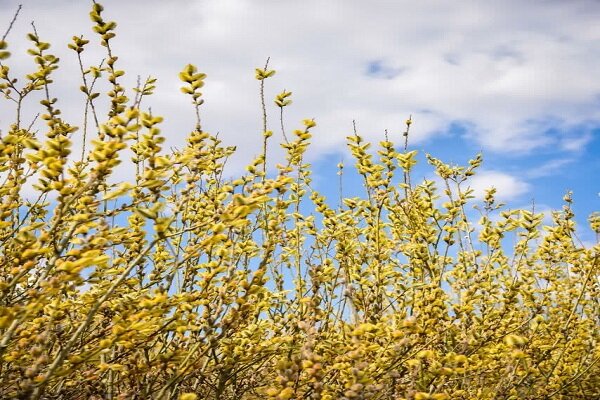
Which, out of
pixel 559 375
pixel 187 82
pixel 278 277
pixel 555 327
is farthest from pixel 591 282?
pixel 187 82

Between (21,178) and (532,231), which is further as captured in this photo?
(532,231)

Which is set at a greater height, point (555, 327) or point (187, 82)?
point (187, 82)

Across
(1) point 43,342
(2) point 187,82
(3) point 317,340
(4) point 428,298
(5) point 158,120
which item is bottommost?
(1) point 43,342

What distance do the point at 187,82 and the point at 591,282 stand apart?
3703mm

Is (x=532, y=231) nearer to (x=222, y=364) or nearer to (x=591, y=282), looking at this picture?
(x=591, y=282)

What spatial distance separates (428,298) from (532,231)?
4.34 ft

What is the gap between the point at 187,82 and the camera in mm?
2707

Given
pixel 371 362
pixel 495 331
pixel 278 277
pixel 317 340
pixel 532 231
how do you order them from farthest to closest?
pixel 278 277
pixel 532 231
pixel 495 331
pixel 317 340
pixel 371 362

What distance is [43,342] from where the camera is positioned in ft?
6.26

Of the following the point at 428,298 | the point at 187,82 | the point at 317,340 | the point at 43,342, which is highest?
the point at 187,82

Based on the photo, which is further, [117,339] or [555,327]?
[555,327]

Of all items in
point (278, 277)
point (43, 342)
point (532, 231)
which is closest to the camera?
point (43, 342)

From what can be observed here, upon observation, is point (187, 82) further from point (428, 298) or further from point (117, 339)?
point (428, 298)

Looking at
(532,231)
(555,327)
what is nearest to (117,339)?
(532,231)
